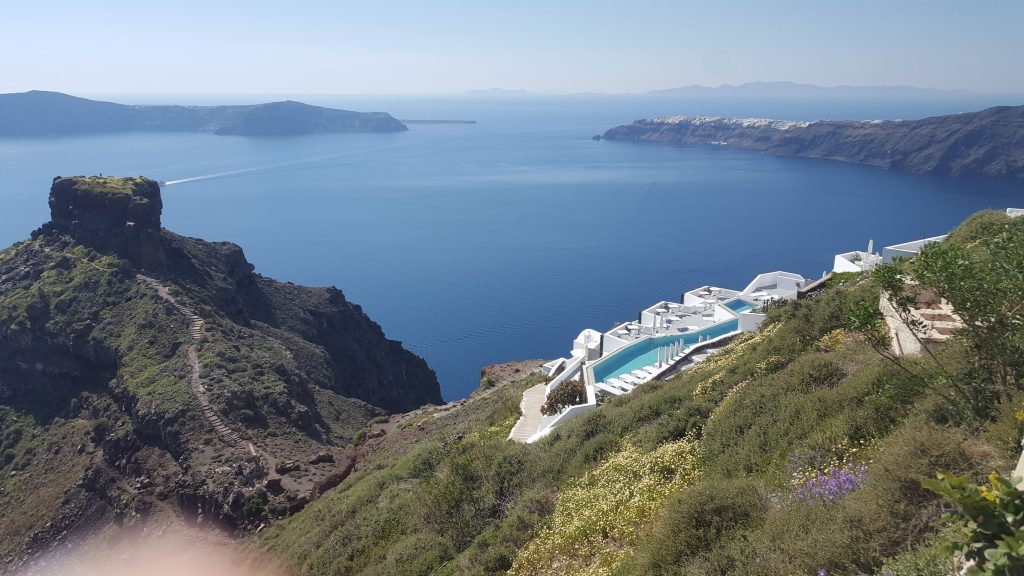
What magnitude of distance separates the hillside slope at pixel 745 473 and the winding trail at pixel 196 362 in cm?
675

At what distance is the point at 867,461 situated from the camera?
591 cm

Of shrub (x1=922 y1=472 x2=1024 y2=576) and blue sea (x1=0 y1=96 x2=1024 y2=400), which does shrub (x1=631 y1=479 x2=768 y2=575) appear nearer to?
shrub (x1=922 y1=472 x2=1024 y2=576)

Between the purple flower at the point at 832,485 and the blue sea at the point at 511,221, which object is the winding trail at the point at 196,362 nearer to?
the blue sea at the point at 511,221

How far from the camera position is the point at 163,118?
579ft

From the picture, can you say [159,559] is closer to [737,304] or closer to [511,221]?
[737,304]

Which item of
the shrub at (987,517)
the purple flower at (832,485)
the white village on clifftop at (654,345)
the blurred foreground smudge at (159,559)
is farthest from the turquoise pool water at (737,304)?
the shrub at (987,517)

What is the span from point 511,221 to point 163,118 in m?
145

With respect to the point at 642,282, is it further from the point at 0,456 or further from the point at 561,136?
the point at 561,136

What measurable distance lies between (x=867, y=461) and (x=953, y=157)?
111628 millimetres

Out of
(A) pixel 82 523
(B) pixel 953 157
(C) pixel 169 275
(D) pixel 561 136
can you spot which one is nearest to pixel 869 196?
(B) pixel 953 157

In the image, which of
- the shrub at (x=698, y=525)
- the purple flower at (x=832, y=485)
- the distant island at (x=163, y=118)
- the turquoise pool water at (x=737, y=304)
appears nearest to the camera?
the purple flower at (x=832, y=485)

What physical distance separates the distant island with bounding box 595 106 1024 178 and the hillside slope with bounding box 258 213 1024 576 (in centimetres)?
9805

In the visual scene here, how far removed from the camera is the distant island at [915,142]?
92.9 m

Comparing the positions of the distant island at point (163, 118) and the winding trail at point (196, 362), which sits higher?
the distant island at point (163, 118)
